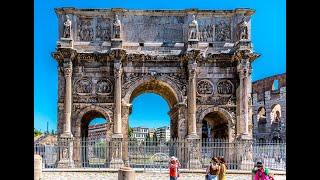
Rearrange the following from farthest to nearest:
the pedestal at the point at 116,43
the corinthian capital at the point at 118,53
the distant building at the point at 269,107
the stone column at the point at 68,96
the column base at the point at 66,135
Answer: the distant building at the point at 269,107 < the pedestal at the point at 116,43 < the corinthian capital at the point at 118,53 < the stone column at the point at 68,96 < the column base at the point at 66,135

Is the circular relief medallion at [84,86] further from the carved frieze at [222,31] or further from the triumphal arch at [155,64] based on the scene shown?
the carved frieze at [222,31]

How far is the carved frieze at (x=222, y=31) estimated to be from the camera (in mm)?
24359

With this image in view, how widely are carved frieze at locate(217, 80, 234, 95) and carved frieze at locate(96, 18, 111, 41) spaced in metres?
5.71

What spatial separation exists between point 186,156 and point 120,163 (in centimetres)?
299

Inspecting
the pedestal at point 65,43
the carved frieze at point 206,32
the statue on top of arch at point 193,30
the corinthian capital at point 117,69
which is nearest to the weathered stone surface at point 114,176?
the corinthian capital at point 117,69

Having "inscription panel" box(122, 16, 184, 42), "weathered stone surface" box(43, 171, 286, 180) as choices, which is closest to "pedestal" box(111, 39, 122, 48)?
"inscription panel" box(122, 16, 184, 42)

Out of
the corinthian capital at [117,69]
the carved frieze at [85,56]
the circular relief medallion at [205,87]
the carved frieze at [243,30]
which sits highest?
the carved frieze at [243,30]

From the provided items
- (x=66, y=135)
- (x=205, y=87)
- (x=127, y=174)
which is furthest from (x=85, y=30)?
(x=127, y=174)

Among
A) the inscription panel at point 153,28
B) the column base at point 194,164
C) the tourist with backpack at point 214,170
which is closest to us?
the tourist with backpack at point 214,170

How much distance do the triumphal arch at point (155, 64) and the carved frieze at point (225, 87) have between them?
1.9 inches

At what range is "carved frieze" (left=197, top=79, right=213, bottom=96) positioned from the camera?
949 inches

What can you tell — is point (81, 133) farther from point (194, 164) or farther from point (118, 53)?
point (194, 164)

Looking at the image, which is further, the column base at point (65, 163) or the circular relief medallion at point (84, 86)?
the circular relief medallion at point (84, 86)
